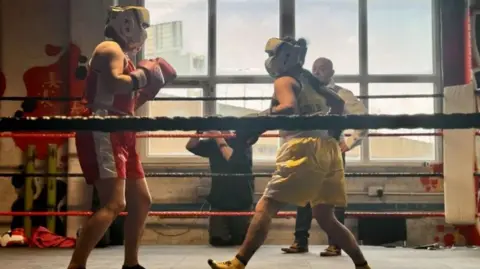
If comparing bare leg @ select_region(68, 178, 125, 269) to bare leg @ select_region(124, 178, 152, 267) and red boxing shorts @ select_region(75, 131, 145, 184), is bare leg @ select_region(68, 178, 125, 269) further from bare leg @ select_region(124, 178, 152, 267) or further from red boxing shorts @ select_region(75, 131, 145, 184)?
bare leg @ select_region(124, 178, 152, 267)

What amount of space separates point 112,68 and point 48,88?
264cm

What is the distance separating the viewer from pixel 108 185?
185 cm

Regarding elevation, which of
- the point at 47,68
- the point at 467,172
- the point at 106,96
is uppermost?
the point at 47,68

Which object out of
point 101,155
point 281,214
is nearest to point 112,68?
point 101,155

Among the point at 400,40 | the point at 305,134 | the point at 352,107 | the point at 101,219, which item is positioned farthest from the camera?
the point at 400,40

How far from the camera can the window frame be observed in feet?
14.1

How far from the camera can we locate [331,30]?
4434 mm

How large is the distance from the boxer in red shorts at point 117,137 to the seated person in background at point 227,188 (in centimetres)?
171

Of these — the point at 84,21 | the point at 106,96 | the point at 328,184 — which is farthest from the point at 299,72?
the point at 84,21

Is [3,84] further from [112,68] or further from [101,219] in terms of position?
[101,219]

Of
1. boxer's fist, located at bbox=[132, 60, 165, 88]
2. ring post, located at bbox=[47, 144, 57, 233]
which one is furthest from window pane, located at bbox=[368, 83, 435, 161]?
Answer: boxer's fist, located at bbox=[132, 60, 165, 88]

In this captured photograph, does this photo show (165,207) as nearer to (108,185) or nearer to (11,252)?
(11,252)

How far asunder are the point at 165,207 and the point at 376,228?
1497 millimetres

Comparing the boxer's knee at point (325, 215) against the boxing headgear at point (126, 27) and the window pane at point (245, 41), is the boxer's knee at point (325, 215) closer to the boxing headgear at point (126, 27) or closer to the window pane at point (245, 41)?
the boxing headgear at point (126, 27)
